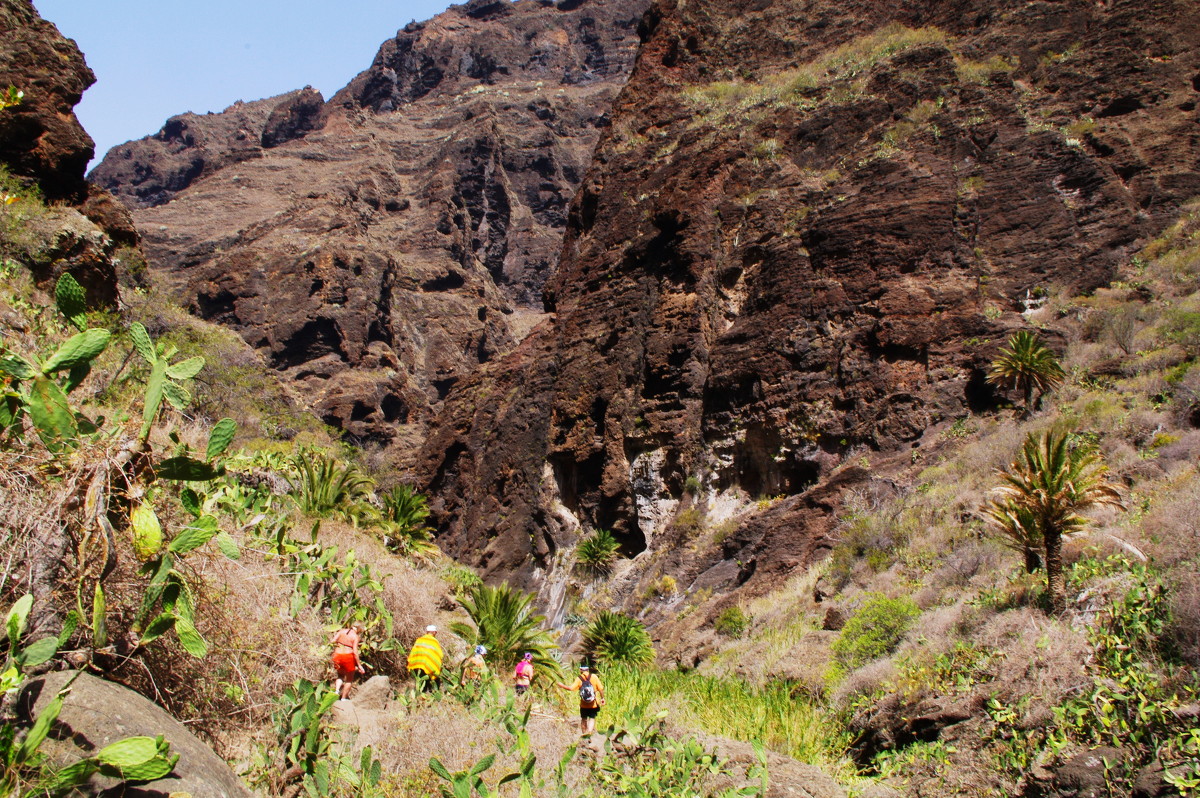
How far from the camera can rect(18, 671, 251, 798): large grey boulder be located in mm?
3383

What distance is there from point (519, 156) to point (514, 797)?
96.3 metres

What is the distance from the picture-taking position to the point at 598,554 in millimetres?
A: 21312

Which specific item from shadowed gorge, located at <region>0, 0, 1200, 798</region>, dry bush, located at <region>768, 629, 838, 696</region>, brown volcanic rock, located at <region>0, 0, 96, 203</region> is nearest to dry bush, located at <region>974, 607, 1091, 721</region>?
shadowed gorge, located at <region>0, 0, 1200, 798</region>

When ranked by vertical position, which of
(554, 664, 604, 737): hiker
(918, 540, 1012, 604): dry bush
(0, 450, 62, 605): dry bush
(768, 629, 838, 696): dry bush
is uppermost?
(0, 450, 62, 605): dry bush

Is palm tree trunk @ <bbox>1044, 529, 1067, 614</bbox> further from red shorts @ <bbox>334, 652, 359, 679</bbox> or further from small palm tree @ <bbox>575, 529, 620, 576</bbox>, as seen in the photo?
small palm tree @ <bbox>575, 529, 620, 576</bbox>

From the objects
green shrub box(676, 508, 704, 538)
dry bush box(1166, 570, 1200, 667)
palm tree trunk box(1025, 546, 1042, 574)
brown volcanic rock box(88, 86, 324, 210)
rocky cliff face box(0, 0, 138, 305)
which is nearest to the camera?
dry bush box(1166, 570, 1200, 667)

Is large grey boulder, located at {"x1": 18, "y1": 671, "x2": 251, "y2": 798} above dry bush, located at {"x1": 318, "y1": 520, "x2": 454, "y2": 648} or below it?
above

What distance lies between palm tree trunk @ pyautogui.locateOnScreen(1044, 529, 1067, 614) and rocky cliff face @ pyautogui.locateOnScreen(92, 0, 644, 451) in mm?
50146

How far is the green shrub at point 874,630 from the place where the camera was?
10148 mm

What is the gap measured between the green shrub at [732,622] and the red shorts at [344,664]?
885cm

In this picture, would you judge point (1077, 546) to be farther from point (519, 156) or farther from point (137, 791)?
point (519, 156)

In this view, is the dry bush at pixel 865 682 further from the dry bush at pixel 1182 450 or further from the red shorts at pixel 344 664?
the red shorts at pixel 344 664

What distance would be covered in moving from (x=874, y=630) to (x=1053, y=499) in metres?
3.34

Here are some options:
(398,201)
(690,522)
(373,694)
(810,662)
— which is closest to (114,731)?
(373,694)
